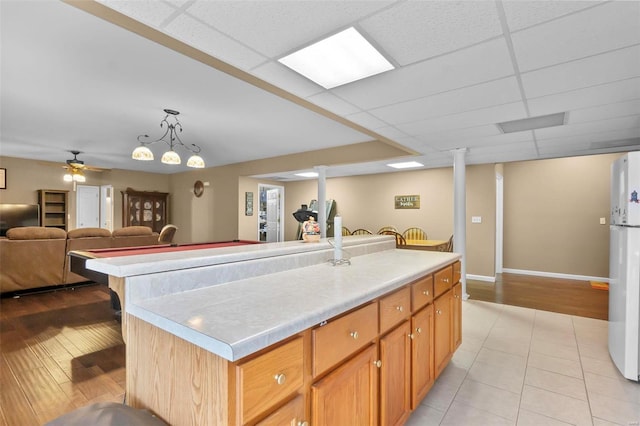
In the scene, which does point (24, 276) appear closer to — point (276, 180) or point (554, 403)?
point (276, 180)

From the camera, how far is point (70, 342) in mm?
2941

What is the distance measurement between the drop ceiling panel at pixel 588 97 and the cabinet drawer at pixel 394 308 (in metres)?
2.17

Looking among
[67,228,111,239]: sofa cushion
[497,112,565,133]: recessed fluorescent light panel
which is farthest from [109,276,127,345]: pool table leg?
[67,228,111,239]: sofa cushion

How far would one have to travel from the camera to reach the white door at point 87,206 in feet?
25.5

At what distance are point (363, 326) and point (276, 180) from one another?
753 cm

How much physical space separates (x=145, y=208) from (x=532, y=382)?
30.2 ft

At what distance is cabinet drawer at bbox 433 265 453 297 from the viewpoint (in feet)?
6.97

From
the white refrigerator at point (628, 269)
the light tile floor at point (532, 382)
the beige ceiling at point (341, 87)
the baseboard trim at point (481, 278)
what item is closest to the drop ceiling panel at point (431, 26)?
the beige ceiling at point (341, 87)

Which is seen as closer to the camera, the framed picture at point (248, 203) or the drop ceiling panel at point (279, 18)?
the drop ceiling panel at point (279, 18)

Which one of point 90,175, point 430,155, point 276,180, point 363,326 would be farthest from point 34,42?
point 90,175

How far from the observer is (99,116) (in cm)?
384

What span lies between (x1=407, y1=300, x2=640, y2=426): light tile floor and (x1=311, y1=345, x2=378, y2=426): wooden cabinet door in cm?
73

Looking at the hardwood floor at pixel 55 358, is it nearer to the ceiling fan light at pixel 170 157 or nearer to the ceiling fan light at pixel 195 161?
the ceiling fan light at pixel 170 157

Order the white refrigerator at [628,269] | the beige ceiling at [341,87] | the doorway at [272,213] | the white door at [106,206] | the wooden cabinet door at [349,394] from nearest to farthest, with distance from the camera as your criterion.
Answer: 1. the wooden cabinet door at [349,394]
2. the beige ceiling at [341,87]
3. the white refrigerator at [628,269]
4. the white door at [106,206]
5. the doorway at [272,213]
